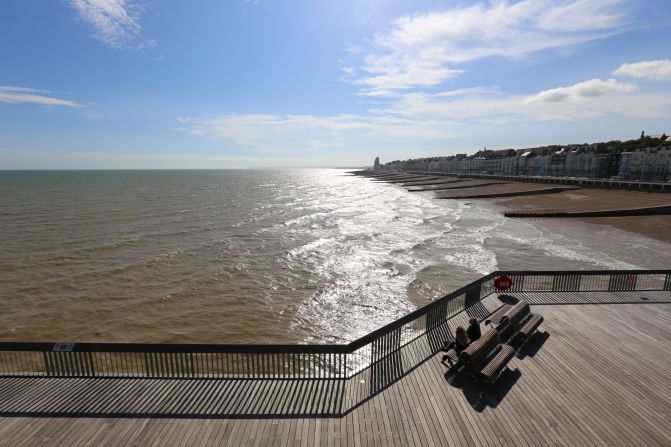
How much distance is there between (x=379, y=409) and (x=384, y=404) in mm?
200

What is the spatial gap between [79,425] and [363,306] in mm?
13826

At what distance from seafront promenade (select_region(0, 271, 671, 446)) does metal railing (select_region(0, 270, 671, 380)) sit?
0.60ft

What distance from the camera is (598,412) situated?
752cm

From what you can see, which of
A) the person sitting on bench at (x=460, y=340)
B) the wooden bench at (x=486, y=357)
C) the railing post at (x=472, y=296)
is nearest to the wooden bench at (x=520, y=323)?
Answer: the wooden bench at (x=486, y=357)

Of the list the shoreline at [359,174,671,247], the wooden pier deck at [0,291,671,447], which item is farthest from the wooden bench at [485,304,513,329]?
the shoreline at [359,174,671,247]

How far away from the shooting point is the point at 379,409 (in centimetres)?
763

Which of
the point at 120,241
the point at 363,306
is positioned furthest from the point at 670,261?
the point at 120,241

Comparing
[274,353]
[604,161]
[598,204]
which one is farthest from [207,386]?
[604,161]

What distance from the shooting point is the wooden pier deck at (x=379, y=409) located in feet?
22.4

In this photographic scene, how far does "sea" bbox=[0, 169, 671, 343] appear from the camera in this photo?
56.8 feet

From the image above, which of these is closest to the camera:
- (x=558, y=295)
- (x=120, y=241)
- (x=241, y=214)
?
(x=558, y=295)

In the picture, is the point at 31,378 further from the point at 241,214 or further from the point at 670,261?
the point at 241,214

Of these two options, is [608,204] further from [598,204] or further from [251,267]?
[251,267]

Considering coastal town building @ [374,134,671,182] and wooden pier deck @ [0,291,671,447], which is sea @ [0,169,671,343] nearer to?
wooden pier deck @ [0,291,671,447]
